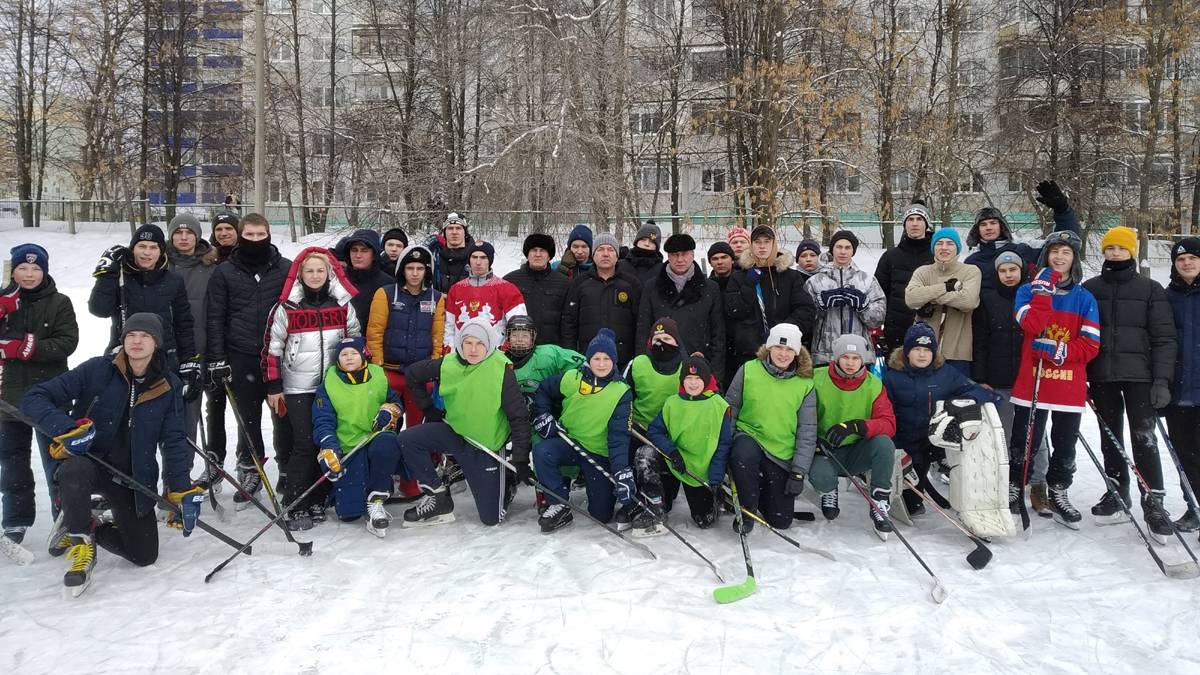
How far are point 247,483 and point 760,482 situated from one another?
3.44 meters

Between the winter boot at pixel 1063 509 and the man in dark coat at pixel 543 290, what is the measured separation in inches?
137

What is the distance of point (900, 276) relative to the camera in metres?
5.80

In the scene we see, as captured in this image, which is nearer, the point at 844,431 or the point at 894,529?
the point at 894,529

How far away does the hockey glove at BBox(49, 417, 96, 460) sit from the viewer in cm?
385

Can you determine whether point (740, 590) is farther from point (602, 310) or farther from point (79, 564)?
point (79, 564)

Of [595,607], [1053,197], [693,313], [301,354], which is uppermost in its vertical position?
[1053,197]

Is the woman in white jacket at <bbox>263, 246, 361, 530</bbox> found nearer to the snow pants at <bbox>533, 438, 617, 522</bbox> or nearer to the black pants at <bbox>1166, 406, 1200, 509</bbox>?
the snow pants at <bbox>533, 438, 617, 522</bbox>

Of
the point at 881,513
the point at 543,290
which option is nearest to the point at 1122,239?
the point at 881,513

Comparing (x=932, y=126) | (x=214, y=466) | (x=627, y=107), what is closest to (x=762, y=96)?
(x=627, y=107)

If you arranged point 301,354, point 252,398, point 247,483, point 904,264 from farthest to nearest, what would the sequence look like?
point 904,264
point 247,483
point 252,398
point 301,354

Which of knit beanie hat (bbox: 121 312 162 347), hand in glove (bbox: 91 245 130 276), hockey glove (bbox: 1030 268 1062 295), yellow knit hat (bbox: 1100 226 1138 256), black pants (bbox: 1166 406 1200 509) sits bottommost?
black pants (bbox: 1166 406 1200 509)

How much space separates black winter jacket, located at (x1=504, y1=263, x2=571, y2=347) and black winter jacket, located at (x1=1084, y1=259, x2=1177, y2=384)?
355 centimetres

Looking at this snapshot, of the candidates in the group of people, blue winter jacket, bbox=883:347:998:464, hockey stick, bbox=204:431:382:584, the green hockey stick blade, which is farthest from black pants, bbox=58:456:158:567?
blue winter jacket, bbox=883:347:998:464

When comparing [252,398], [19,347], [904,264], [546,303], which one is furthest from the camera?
[546,303]
